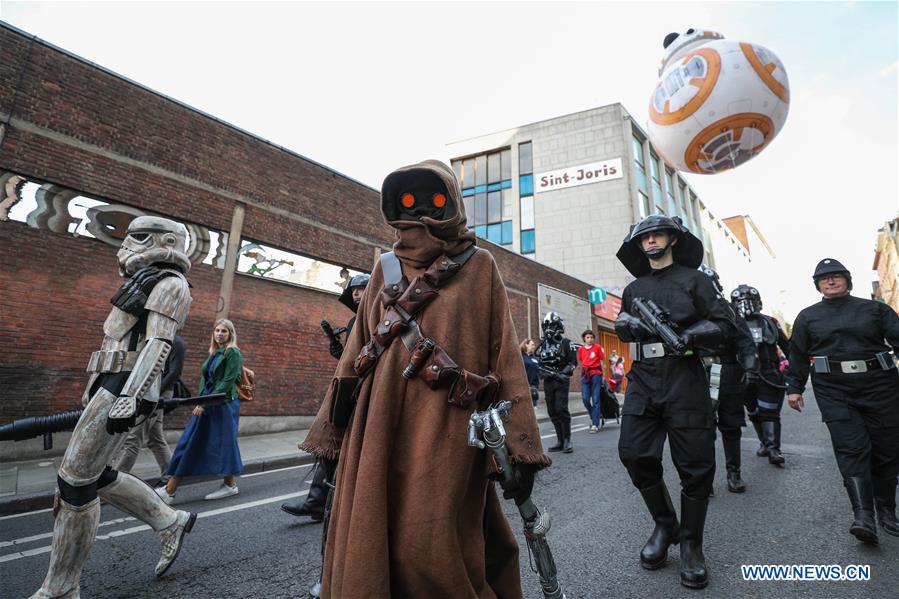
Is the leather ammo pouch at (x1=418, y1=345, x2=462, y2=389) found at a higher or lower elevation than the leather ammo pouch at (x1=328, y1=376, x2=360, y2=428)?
higher

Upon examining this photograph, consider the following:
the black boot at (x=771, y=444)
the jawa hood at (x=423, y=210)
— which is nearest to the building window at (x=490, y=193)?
the black boot at (x=771, y=444)

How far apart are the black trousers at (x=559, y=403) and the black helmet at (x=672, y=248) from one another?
4.13m

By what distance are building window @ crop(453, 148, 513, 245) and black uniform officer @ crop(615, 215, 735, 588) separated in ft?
94.8

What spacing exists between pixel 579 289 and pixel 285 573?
879 inches

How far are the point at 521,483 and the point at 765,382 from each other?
5.80 metres

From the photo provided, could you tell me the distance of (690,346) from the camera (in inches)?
117

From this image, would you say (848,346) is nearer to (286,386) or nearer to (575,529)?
(575,529)

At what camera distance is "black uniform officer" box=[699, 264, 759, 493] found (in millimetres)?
4637

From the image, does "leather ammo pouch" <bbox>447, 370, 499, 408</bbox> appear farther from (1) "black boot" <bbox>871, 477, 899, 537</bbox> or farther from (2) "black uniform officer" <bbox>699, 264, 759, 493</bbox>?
(1) "black boot" <bbox>871, 477, 899, 537</bbox>

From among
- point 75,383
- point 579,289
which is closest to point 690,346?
point 75,383

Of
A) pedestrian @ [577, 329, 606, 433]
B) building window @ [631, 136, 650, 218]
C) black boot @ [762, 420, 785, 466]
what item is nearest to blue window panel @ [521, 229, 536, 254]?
building window @ [631, 136, 650, 218]

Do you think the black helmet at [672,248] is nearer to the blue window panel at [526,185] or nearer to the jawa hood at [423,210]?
the jawa hood at [423,210]

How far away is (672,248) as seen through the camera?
11.3ft
